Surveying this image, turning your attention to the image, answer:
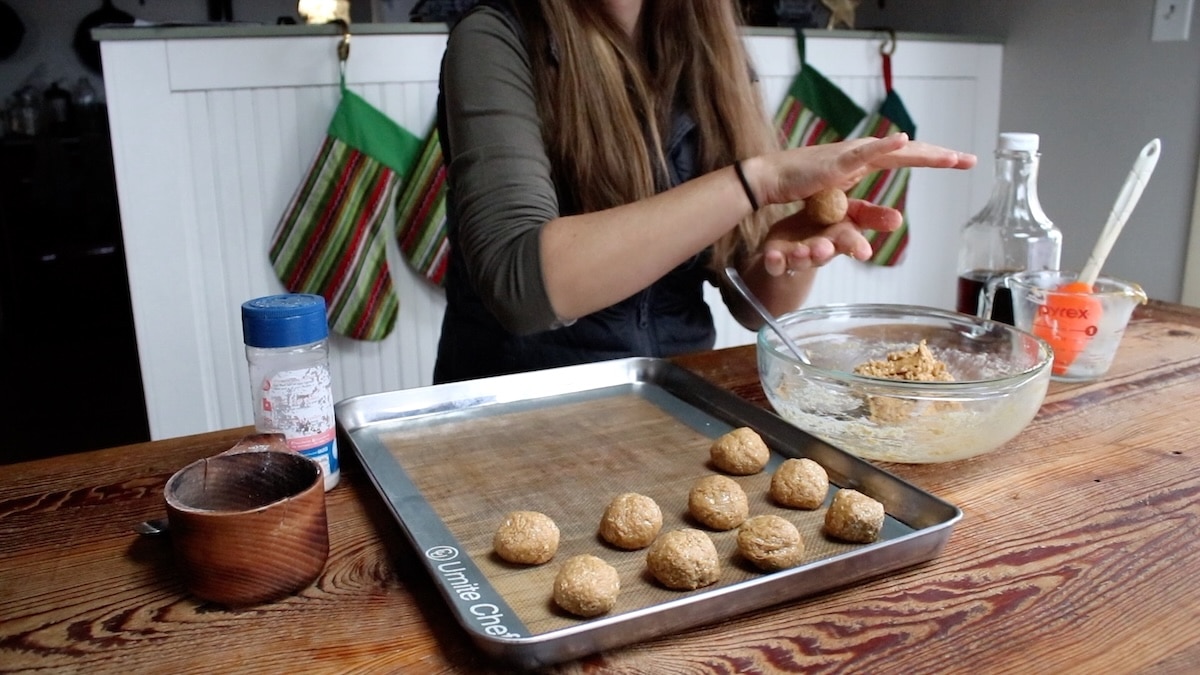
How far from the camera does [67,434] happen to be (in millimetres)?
2699

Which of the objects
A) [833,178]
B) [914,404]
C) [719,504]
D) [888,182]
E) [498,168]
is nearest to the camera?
[719,504]

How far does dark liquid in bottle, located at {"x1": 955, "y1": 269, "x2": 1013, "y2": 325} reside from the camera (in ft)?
3.69

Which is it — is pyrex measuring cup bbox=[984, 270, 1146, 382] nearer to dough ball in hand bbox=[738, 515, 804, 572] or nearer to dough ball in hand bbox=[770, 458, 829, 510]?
dough ball in hand bbox=[770, 458, 829, 510]

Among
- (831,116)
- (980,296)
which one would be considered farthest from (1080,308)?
(831,116)

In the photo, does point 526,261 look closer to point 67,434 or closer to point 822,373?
point 822,373

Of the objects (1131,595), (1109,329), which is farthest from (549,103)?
(1131,595)

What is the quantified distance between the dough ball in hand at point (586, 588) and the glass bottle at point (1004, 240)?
774 millimetres

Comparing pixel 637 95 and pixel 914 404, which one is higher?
pixel 637 95

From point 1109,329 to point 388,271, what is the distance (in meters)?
1.31

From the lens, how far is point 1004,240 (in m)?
1.17

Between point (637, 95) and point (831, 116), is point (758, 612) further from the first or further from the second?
point (831, 116)

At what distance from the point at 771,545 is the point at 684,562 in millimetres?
63

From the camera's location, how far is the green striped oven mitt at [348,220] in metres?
1.73

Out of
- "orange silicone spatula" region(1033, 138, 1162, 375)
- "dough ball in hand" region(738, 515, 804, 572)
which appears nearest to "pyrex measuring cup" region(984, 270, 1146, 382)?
"orange silicone spatula" region(1033, 138, 1162, 375)
